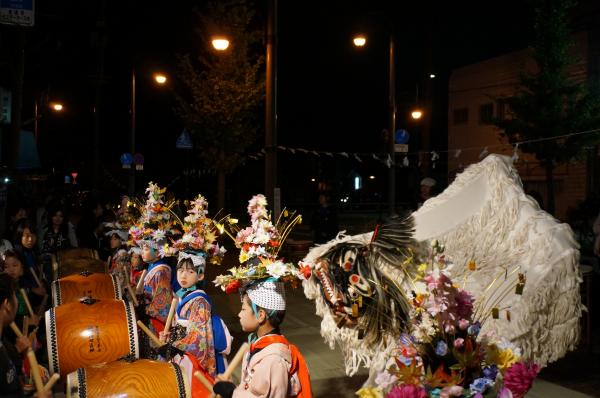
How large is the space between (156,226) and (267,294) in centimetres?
460

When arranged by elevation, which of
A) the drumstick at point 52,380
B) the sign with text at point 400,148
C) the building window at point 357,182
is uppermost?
the building window at point 357,182

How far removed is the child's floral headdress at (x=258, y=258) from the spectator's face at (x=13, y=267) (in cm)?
288

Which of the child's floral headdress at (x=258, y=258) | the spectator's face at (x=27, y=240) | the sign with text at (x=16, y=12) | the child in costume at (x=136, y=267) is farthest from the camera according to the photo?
the sign with text at (x=16, y=12)

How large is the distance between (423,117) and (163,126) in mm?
23930

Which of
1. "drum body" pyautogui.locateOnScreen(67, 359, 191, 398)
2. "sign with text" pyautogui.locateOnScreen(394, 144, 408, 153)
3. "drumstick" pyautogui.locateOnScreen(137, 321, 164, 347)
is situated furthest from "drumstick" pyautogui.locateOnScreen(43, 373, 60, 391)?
"sign with text" pyautogui.locateOnScreen(394, 144, 408, 153)

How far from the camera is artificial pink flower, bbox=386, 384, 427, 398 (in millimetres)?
2600

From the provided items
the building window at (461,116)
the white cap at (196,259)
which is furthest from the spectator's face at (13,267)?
the building window at (461,116)

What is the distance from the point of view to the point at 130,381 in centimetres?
324

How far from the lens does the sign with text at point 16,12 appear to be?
438 inches

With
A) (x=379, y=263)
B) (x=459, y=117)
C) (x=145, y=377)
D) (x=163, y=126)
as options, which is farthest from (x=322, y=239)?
(x=163, y=126)

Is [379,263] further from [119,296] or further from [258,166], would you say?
[258,166]

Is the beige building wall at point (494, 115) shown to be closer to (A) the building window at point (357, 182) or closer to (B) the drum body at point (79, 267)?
(B) the drum body at point (79, 267)

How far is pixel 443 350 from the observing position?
107 inches

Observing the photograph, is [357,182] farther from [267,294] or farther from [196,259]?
[267,294]
